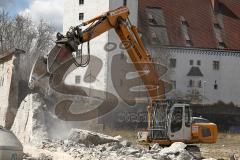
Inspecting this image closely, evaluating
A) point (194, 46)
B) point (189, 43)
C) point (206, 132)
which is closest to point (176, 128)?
point (206, 132)

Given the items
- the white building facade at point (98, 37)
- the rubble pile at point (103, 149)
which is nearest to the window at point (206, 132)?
the rubble pile at point (103, 149)

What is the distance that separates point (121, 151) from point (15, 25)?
140ft

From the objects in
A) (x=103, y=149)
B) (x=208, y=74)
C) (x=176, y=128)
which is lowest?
(x=103, y=149)

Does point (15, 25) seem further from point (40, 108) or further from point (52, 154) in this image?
point (52, 154)

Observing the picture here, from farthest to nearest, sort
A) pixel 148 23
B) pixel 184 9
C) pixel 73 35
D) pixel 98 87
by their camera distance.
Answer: pixel 184 9 < pixel 148 23 < pixel 98 87 < pixel 73 35

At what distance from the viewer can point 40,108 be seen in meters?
22.9

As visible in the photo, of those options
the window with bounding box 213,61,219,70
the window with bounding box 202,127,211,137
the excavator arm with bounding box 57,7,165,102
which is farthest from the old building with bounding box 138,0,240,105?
the window with bounding box 202,127,211,137

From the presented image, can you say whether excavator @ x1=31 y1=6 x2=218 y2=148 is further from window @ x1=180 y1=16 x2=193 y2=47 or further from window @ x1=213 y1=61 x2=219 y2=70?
window @ x1=213 y1=61 x2=219 y2=70

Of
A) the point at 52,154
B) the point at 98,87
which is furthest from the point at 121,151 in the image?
the point at 98,87

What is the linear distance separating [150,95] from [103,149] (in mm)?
4501

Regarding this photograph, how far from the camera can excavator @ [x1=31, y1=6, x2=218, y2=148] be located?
20453 millimetres

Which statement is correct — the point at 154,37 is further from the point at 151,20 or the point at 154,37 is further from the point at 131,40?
the point at 131,40

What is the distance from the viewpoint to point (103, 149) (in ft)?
63.2

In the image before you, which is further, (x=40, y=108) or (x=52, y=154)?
(x=40, y=108)
